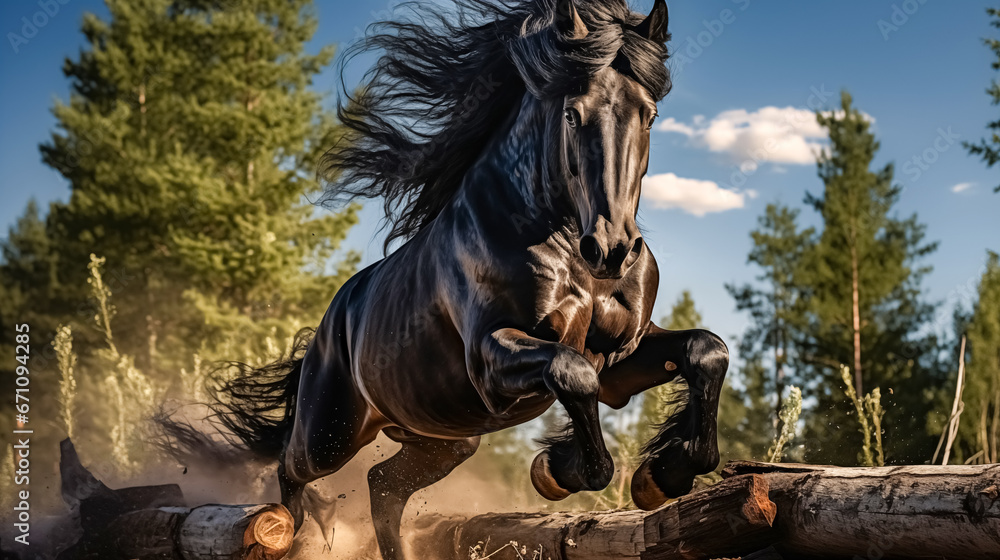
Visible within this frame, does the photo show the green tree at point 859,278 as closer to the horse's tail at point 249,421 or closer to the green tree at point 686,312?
the green tree at point 686,312

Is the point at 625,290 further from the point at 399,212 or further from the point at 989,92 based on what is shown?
the point at 989,92

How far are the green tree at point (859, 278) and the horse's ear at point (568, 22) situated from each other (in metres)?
16.5

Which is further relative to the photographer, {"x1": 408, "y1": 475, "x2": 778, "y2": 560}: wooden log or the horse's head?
{"x1": 408, "y1": 475, "x2": 778, "y2": 560}: wooden log

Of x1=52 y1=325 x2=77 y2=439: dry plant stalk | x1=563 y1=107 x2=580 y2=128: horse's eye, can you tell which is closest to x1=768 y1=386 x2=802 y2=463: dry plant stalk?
x1=563 y1=107 x2=580 y2=128: horse's eye

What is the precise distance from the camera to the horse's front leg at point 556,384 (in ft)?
8.98

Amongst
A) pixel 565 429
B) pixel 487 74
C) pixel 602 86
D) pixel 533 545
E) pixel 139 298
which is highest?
Answer: pixel 139 298

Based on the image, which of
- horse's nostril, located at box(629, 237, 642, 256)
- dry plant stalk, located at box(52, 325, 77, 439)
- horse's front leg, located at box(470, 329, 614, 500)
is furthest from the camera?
dry plant stalk, located at box(52, 325, 77, 439)

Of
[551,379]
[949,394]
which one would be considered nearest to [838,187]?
[949,394]

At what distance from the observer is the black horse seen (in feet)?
9.68

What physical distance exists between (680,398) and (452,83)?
1.95 metres

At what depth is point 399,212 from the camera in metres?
4.46

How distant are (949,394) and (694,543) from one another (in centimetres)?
Result: 1482

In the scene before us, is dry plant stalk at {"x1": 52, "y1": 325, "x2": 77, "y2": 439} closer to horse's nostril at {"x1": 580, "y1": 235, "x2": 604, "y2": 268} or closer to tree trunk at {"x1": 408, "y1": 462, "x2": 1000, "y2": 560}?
tree trunk at {"x1": 408, "y1": 462, "x2": 1000, "y2": 560}

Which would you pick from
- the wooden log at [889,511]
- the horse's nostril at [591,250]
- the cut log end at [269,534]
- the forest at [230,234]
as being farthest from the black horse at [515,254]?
the forest at [230,234]
